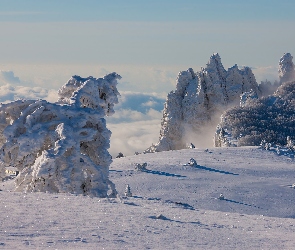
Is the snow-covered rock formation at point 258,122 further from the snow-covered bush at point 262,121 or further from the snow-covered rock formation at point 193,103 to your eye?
the snow-covered rock formation at point 193,103

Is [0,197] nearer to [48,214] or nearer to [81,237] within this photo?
[48,214]

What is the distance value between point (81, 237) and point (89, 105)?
12.7 m

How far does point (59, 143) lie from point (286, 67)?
55.5 metres

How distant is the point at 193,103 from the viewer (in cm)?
6388

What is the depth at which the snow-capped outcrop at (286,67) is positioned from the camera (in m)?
71.4

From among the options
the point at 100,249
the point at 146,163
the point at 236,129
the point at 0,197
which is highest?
the point at 236,129

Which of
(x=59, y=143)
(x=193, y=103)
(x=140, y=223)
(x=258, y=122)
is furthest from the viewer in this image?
(x=193, y=103)

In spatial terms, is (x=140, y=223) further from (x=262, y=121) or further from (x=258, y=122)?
(x=262, y=121)

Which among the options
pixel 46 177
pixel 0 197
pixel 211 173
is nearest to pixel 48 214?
pixel 0 197

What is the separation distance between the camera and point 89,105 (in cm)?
2384

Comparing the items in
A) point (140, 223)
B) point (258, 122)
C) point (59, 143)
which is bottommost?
point (140, 223)

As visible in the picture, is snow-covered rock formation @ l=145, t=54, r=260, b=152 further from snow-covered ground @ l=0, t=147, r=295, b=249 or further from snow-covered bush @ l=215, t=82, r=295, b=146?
snow-covered ground @ l=0, t=147, r=295, b=249

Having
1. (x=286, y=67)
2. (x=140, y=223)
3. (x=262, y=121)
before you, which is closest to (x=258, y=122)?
(x=262, y=121)

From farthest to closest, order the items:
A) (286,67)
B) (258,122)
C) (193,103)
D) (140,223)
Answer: (286,67) < (193,103) < (258,122) < (140,223)
